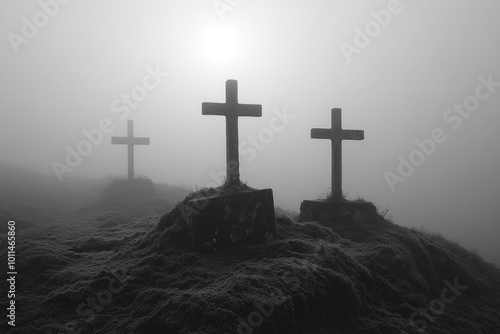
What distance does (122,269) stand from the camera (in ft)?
16.7

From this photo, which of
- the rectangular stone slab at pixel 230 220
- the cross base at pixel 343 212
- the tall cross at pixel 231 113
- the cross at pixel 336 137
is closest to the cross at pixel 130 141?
the cross at pixel 336 137

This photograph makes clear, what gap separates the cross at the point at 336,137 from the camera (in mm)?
9398

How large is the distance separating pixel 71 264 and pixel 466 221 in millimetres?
51833

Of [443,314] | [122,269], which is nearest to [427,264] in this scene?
[443,314]

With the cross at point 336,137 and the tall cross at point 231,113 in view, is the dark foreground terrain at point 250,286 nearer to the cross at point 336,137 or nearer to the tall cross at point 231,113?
the tall cross at point 231,113

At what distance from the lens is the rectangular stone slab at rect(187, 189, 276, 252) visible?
5473mm

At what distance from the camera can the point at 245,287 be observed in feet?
13.6

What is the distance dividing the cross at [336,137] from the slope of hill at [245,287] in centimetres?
228

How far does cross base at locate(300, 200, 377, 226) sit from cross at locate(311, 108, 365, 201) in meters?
0.58

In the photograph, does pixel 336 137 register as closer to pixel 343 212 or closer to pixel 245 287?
pixel 343 212

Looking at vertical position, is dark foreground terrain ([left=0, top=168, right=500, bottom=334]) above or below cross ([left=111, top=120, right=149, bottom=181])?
below

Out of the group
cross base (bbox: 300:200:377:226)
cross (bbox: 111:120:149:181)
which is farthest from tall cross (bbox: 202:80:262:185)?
cross (bbox: 111:120:149:181)

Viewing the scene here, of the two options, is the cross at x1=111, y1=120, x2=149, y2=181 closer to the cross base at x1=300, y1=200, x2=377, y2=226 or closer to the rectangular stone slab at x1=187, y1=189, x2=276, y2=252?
the cross base at x1=300, y1=200, x2=377, y2=226

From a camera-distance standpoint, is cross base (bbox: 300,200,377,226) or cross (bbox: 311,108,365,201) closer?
cross base (bbox: 300,200,377,226)
